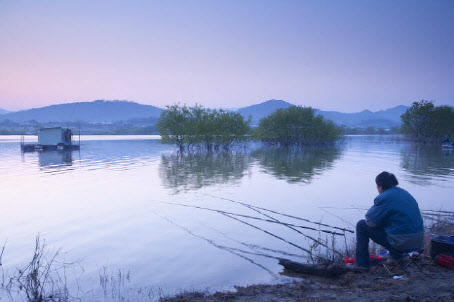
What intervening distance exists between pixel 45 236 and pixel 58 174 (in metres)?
18.1

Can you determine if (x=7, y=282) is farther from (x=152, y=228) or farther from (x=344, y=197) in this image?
(x=344, y=197)

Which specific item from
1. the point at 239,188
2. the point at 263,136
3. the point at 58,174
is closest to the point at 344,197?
the point at 239,188

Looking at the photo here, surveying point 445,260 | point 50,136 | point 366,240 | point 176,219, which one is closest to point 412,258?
point 445,260

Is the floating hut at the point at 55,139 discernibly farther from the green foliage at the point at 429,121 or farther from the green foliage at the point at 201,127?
the green foliage at the point at 429,121

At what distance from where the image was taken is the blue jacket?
6.45 meters

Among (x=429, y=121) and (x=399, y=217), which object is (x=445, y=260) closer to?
(x=399, y=217)

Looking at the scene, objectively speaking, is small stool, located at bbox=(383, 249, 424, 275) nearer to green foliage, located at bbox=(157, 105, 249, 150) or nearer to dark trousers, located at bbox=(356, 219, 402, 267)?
dark trousers, located at bbox=(356, 219, 402, 267)

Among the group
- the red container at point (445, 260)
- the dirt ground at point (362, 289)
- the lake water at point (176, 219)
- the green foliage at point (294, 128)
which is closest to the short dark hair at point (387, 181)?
the dirt ground at point (362, 289)

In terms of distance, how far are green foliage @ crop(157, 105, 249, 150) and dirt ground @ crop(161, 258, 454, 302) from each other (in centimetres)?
5152

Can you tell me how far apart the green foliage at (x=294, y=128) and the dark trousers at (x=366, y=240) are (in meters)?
65.7

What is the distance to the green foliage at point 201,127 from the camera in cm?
5759

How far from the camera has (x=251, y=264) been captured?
867 centimetres

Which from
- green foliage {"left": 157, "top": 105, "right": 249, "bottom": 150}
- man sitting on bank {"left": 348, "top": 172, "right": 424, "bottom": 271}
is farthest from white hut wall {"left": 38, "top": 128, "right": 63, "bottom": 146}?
man sitting on bank {"left": 348, "top": 172, "right": 424, "bottom": 271}

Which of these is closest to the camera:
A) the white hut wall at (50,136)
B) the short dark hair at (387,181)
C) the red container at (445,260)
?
the short dark hair at (387,181)
